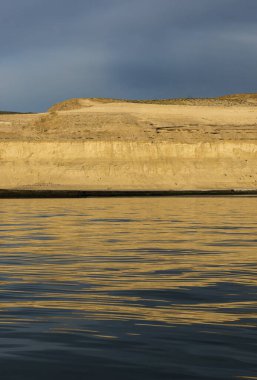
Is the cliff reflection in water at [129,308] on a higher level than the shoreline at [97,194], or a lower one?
lower

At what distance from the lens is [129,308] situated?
9688 mm

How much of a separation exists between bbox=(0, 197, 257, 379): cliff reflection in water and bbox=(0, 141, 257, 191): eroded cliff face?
52.5 metres

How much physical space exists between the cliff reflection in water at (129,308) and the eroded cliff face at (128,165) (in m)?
52.5

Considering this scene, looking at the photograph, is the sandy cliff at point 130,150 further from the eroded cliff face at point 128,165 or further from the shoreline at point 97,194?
the shoreline at point 97,194

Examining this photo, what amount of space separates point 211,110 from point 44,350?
273ft

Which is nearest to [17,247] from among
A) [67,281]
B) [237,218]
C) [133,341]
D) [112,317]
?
[67,281]

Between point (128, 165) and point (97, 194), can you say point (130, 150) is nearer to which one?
point (128, 165)

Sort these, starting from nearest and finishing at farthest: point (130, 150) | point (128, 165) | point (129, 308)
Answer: point (129, 308) → point (128, 165) → point (130, 150)

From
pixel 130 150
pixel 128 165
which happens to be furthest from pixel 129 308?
pixel 130 150

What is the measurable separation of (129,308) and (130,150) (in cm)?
6824

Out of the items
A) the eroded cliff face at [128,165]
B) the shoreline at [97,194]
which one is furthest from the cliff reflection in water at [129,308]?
the eroded cliff face at [128,165]

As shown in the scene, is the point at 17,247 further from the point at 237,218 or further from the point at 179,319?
the point at 237,218

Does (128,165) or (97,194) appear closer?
(97,194)

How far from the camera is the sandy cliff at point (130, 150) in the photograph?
73125mm
